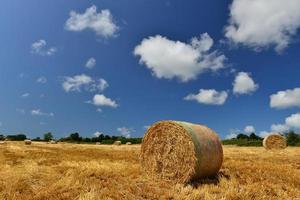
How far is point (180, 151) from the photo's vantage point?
34.3 ft

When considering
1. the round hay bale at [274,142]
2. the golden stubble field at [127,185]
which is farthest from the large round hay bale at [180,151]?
the round hay bale at [274,142]

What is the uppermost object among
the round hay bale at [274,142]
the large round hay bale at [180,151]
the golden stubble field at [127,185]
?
the round hay bale at [274,142]

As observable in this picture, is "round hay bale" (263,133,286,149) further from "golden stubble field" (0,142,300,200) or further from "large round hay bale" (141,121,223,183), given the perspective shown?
"large round hay bale" (141,121,223,183)

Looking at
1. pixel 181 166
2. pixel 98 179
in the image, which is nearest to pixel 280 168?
pixel 181 166

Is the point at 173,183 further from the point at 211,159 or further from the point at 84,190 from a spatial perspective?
the point at 84,190

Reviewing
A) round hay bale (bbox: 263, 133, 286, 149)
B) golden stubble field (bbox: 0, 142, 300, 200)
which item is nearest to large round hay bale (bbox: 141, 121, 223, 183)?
golden stubble field (bbox: 0, 142, 300, 200)

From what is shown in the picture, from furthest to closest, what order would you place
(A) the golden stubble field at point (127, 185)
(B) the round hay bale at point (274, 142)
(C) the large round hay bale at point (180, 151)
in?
(B) the round hay bale at point (274, 142) → (C) the large round hay bale at point (180, 151) → (A) the golden stubble field at point (127, 185)

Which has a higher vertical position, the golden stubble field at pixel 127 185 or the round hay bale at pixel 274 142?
the round hay bale at pixel 274 142

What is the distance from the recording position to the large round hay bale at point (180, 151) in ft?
33.0

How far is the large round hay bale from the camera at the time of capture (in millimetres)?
10070

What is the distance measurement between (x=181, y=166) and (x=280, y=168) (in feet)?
13.1

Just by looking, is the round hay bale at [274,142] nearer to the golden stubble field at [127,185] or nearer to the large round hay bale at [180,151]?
the golden stubble field at [127,185]

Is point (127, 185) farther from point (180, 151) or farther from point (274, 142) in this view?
point (274, 142)

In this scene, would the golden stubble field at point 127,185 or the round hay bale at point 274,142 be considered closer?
the golden stubble field at point 127,185
